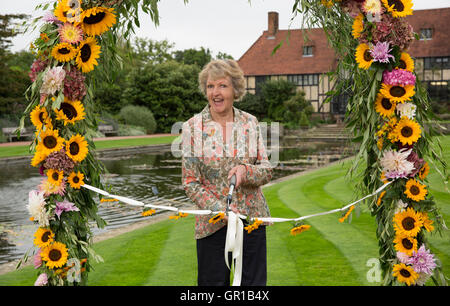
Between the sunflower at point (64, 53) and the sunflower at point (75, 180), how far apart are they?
73 centimetres

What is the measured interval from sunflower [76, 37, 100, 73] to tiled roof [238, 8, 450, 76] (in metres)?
34.7

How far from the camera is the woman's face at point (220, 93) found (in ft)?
9.62

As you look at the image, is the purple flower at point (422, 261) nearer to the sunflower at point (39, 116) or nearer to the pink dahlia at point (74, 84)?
the pink dahlia at point (74, 84)

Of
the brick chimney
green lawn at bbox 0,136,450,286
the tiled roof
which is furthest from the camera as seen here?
the brick chimney

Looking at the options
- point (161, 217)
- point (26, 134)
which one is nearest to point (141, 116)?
point (26, 134)

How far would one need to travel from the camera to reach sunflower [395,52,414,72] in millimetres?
2891

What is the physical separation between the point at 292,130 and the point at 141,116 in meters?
11.1

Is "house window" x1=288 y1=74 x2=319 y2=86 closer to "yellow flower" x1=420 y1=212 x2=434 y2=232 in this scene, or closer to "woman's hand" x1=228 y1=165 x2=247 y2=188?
"yellow flower" x1=420 y1=212 x2=434 y2=232

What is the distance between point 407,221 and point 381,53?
41.6 inches

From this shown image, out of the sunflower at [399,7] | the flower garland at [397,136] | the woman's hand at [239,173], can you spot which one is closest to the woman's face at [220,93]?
the woman's hand at [239,173]

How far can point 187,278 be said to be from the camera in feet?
14.7

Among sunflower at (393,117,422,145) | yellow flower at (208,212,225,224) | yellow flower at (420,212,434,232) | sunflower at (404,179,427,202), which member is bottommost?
yellow flower at (420,212,434,232)

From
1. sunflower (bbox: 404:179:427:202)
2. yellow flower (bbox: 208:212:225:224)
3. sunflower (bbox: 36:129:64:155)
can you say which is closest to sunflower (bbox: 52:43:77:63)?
sunflower (bbox: 36:129:64:155)

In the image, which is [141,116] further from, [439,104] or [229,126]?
[229,126]
